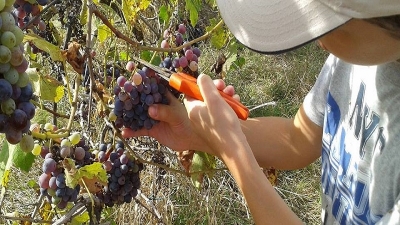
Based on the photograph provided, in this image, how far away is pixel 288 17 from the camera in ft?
2.59

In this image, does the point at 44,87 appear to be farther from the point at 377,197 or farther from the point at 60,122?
the point at 60,122

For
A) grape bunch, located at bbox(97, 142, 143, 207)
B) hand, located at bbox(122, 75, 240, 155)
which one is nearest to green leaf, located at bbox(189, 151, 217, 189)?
hand, located at bbox(122, 75, 240, 155)

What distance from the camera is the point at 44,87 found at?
1116 mm

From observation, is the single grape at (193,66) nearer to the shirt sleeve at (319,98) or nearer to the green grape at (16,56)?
the shirt sleeve at (319,98)

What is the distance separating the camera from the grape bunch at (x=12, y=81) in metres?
0.71

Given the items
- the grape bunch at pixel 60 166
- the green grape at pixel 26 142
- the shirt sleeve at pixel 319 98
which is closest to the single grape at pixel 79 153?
the grape bunch at pixel 60 166

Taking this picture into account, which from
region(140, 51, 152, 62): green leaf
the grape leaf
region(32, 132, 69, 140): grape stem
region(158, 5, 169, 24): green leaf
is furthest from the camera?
region(158, 5, 169, 24): green leaf

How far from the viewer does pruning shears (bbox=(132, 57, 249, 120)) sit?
1.12 m

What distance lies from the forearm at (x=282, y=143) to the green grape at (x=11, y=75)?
0.80m

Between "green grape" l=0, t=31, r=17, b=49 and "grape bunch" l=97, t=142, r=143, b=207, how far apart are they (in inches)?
22.5

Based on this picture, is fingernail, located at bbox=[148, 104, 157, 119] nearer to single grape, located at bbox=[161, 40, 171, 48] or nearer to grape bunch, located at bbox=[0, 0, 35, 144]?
single grape, located at bbox=[161, 40, 171, 48]

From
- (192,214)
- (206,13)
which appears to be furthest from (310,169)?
(206,13)

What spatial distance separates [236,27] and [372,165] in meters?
0.40

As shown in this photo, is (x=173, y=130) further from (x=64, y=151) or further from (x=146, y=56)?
(x=64, y=151)
